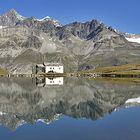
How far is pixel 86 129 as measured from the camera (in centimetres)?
4369

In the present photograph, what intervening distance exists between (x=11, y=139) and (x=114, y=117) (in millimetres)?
18654

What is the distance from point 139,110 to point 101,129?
66.3 ft

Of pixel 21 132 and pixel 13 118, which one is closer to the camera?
pixel 21 132

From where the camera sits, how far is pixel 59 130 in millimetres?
43469

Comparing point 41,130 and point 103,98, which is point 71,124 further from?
point 103,98

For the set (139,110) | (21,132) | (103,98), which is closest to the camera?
(21,132)

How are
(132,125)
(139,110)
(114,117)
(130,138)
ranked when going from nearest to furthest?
(130,138), (132,125), (114,117), (139,110)

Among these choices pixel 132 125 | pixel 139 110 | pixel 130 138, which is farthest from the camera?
pixel 139 110

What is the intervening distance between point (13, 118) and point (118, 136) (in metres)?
21.0

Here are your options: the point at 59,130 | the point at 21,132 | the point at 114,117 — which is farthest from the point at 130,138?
the point at 114,117

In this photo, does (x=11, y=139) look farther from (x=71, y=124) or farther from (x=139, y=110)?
(x=139, y=110)

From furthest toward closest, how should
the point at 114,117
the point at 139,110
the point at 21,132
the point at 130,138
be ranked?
1. the point at 139,110
2. the point at 114,117
3. the point at 21,132
4. the point at 130,138

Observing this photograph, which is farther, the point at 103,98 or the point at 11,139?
the point at 103,98

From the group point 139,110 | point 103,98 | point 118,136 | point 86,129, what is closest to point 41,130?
point 86,129
